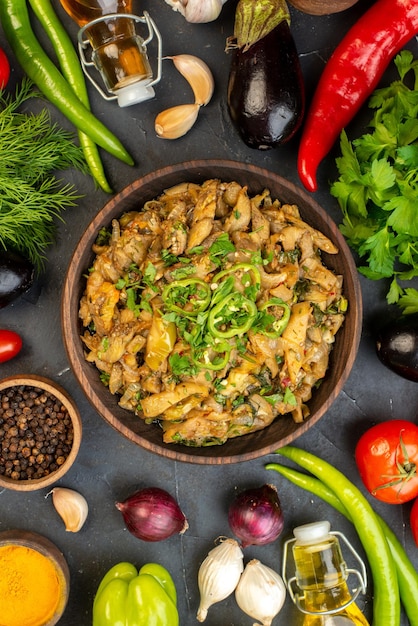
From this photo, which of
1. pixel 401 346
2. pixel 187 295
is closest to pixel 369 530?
pixel 401 346

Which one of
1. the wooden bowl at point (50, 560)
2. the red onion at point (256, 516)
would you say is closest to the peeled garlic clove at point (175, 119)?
the red onion at point (256, 516)

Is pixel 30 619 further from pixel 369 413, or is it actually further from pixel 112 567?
pixel 369 413

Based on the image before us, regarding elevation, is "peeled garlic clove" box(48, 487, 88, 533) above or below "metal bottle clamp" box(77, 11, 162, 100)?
below

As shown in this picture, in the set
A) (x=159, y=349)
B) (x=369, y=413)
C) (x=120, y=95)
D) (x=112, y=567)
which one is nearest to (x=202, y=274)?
(x=159, y=349)

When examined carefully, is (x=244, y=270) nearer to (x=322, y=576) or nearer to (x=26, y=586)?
(x=322, y=576)

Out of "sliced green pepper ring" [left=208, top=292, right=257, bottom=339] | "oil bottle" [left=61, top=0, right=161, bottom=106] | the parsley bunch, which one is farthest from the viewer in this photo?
"oil bottle" [left=61, top=0, right=161, bottom=106]

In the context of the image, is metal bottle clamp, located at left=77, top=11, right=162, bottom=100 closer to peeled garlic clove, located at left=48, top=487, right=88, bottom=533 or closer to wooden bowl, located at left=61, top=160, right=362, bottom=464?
wooden bowl, located at left=61, top=160, right=362, bottom=464

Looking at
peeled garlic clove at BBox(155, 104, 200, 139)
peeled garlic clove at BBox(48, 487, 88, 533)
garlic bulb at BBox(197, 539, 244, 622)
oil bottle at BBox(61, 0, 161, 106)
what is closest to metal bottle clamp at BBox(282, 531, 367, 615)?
garlic bulb at BBox(197, 539, 244, 622)

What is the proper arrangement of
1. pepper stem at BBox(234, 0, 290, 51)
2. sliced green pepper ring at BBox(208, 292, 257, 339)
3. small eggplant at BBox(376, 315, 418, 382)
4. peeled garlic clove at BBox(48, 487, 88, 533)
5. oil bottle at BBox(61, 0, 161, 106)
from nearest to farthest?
sliced green pepper ring at BBox(208, 292, 257, 339)
pepper stem at BBox(234, 0, 290, 51)
oil bottle at BBox(61, 0, 161, 106)
small eggplant at BBox(376, 315, 418, 382)
peeled garlic clove at BBox(48, 487, 88, 533)

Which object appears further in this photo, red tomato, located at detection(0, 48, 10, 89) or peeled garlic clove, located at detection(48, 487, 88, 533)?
peeled garlic clove, located at detection(48, 487, 88, 533)
